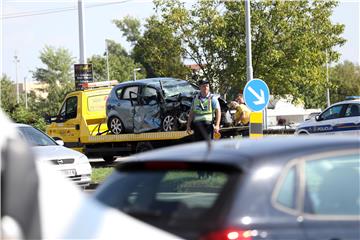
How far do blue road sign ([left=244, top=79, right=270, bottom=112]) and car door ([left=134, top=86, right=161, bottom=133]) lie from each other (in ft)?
13.0

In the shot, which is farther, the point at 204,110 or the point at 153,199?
the point at 204,110

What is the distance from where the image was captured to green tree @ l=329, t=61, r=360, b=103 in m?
88.5

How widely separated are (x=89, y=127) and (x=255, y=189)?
17933 mm

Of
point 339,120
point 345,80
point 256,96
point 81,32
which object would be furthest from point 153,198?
point 345,80

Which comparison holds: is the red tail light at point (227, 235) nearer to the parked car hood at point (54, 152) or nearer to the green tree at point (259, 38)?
the parked car hood at point (54, 152)

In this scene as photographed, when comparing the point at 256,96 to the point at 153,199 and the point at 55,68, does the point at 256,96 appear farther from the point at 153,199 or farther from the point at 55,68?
the point at 55,68

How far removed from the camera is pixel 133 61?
95.7m

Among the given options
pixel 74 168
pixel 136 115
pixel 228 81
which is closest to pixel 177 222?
pixel 74 168

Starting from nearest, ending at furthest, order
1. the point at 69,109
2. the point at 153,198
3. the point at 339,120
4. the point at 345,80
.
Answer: the point at 153,198
the point at 69,109
the point at 339,120
the point at 345,80

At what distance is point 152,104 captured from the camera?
18.5 m

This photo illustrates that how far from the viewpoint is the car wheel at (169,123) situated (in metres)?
18.4

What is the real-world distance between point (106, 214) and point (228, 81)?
35.1 meters

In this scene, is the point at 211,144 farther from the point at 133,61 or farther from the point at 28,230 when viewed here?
the point at 133,61

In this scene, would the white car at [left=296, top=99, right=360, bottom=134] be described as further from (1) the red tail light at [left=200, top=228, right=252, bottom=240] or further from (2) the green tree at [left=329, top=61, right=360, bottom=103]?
(2) the green tree at [left=329, top=61, right=360, bottom=103]
